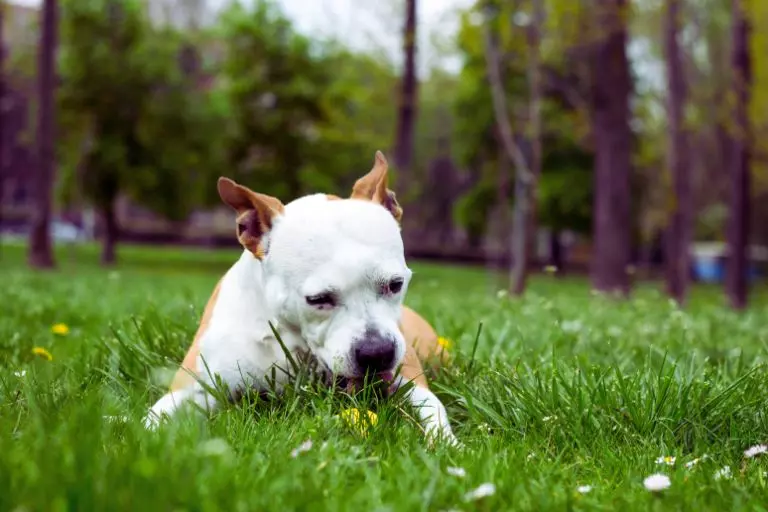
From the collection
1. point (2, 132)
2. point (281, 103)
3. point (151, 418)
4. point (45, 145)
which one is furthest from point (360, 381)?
point (2, 132)

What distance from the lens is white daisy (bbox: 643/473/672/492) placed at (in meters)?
1.95

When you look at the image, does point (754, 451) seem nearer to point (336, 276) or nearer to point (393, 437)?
point (393, 437)

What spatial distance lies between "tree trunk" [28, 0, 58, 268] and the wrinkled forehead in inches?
525

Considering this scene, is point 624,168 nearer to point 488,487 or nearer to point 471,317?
point 471,317

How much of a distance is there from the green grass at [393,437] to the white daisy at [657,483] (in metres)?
0.02

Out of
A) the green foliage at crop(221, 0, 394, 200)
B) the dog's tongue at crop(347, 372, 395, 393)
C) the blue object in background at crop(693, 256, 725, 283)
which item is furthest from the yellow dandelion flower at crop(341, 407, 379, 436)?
the blue object in background at crop(693, 256, 725, 283)

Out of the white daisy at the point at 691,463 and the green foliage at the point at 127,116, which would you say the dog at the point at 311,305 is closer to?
the white daisy at the point at 691,463

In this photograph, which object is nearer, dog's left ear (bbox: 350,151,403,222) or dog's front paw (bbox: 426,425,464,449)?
dog's front paw (bbox: 426,425,464,449)

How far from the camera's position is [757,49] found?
46.0ft

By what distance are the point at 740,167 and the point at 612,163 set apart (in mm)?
4174

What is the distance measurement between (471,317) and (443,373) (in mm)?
2200

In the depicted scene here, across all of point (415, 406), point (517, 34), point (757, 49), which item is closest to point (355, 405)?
point (415, 406)

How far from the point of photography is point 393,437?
7.77 feet

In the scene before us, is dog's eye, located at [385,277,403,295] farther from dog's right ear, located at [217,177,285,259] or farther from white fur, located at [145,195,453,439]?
dog's right ear, located at [217,177,285,259]
